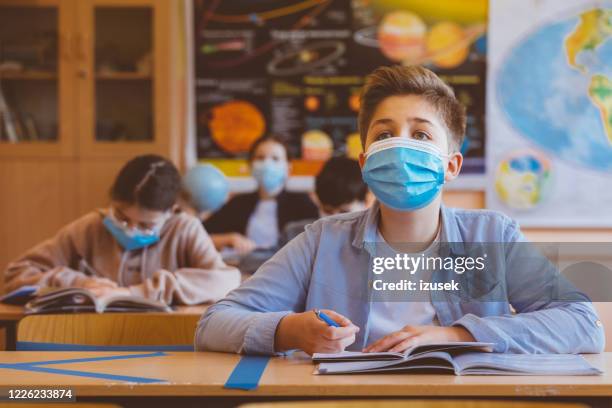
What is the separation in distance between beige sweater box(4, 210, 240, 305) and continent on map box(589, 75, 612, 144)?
2.79m

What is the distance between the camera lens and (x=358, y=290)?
1805mm

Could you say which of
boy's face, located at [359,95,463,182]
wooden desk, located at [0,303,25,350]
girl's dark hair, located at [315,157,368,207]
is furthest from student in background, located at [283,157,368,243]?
boy's face, located at [359,95,463,182]

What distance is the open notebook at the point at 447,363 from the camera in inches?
55.2

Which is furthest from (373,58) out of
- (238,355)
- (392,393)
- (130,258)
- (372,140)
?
(392,393)

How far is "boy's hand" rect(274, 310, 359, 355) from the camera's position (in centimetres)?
152

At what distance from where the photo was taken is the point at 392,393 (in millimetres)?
1293

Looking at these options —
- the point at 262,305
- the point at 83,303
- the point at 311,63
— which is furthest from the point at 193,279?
the point at 311,63

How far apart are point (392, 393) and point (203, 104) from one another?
3.90 m

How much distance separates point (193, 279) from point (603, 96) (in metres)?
3.07

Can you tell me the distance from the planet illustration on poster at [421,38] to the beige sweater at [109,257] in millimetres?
2240

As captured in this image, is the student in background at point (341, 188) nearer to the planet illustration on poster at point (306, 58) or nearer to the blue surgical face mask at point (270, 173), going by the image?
the blue surgical face mask at point (270, 173)

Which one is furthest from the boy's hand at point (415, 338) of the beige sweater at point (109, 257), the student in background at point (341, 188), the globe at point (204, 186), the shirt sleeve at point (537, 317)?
the globe at point (204, 186)

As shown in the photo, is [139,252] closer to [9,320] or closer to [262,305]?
[9,320]

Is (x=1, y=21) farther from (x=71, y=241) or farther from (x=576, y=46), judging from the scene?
(x=576, y=46)
